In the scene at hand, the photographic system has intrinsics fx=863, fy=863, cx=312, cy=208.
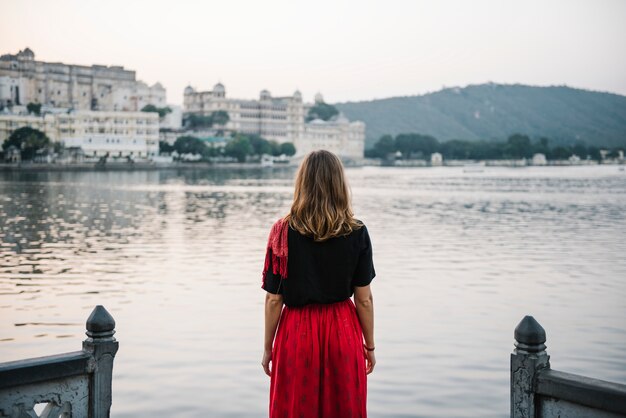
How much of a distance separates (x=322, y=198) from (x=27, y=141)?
9703cm

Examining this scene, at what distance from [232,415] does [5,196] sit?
115ft

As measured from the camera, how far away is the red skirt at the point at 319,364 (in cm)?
390

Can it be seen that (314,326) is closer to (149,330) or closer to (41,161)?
(149,330)

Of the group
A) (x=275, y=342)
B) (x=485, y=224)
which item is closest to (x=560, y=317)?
(x=275, y=342)

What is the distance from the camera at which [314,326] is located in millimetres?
3898

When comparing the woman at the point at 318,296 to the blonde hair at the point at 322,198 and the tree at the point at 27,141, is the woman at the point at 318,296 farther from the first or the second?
the tree at the point at 27,141

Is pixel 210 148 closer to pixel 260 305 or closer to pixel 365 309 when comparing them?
pixel 260 305

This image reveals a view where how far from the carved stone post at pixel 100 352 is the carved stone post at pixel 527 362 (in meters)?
1.96

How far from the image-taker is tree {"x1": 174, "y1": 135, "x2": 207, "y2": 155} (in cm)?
10995

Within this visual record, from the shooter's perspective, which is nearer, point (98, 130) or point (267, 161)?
point (98, 130)

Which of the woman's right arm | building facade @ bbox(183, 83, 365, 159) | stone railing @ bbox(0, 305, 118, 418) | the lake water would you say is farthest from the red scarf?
building facade @ bbox(183, 83, 365, 159)

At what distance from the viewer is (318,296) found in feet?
12.7

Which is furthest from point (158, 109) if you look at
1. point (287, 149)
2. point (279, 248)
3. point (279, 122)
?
point (279, 248)

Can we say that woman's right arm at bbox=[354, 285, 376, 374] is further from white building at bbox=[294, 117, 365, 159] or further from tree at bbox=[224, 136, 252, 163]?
white building at bbox=[294, 117, 365, 159]
